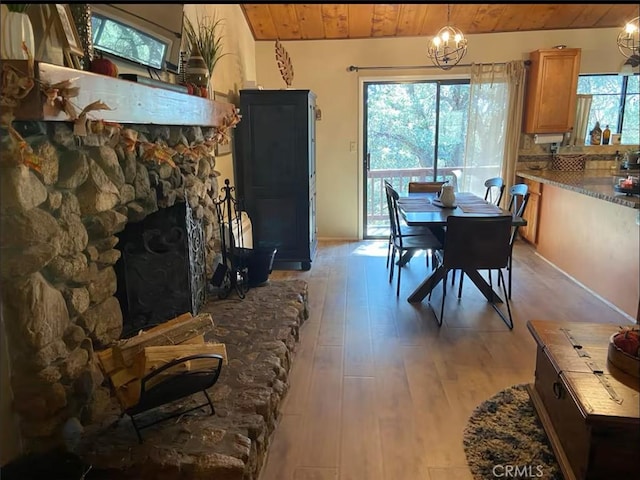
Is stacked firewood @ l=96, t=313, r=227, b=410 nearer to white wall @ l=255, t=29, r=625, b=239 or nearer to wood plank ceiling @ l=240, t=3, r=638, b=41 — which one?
wood plank ceiling @ l=240, t=3, r=638, b=41

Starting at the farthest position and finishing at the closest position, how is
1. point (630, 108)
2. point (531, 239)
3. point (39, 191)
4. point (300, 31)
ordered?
1. point (300, 31)
2. point (531, 239)
3. point (39, 191)
4. point (630, 108)

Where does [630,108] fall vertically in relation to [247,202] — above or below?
above

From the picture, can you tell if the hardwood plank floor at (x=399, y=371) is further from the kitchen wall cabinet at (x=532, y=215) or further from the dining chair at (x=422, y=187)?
the dining chair at (x=422, y=187)

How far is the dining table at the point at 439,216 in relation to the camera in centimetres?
311

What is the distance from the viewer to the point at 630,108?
1.17 metres

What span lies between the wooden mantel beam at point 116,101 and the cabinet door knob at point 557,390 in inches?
73.4

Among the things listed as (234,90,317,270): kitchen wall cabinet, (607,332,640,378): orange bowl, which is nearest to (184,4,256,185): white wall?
(234,90,317,270): kitchen wall cabinet

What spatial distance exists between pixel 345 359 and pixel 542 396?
1.04 meters

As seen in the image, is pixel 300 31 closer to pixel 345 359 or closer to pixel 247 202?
pixel 247 202

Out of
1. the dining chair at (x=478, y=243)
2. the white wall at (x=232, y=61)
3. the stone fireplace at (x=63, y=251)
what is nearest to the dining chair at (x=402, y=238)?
the dining chair at (x=478, y=243)

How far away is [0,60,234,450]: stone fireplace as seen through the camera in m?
1.31

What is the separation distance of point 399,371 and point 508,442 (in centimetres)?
72

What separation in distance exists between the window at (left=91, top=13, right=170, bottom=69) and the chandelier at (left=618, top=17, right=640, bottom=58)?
5.48 feet

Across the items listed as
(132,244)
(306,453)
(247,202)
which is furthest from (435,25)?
(306,453)
